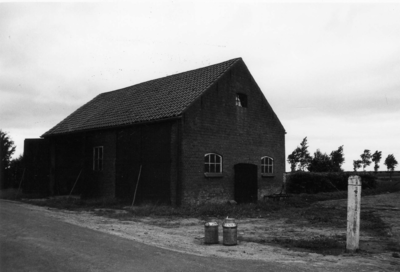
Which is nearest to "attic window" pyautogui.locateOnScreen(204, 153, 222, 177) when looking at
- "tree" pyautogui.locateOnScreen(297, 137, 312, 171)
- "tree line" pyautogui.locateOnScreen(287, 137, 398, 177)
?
"tree line" pyautogui.locateOnScreen(287, 137, 398, 177)

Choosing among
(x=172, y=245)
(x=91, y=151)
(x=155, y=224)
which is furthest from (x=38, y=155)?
(x=172, y=245)

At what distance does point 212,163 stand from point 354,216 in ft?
34.5

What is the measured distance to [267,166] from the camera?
2092 centimetres

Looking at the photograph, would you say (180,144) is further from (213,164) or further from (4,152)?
(4,152)

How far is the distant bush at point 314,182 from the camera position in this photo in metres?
26.6

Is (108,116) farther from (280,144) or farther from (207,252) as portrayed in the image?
(207,252)

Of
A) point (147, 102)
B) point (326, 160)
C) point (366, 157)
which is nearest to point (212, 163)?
point (147, 102)

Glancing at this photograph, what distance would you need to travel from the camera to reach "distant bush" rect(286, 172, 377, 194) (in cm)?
2656

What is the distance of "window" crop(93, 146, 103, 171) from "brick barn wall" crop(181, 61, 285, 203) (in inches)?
263

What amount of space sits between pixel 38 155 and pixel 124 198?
8647 millimetres

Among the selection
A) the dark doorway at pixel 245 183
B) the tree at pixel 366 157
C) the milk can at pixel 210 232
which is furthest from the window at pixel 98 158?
the tree at pixel 366 157

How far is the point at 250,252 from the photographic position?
7594 mm

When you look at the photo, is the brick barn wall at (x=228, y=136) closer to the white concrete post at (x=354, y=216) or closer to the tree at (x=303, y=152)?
the white concrete post at (x=354, y=216)

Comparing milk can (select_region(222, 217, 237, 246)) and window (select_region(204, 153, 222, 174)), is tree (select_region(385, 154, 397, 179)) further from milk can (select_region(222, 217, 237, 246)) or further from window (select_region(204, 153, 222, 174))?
milk can (select_region(222, 217, 237, 246))
